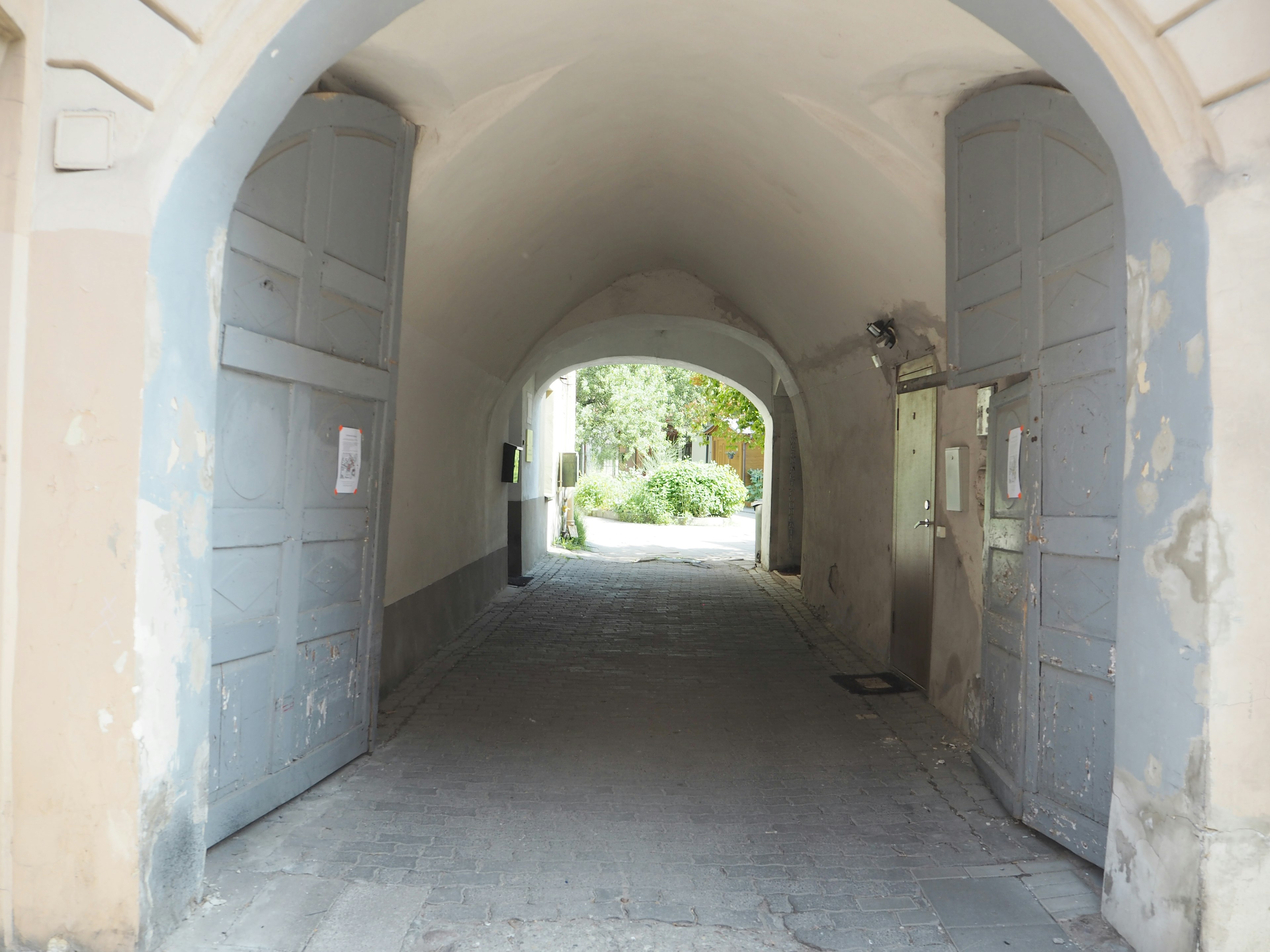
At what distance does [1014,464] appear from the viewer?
12.5 ft

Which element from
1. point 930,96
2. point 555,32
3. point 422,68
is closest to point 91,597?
point 422,68

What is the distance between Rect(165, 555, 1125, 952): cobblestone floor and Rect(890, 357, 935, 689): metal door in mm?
619

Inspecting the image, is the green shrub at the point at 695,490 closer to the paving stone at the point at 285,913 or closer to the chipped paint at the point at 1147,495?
the paving stone at the point at 285,913

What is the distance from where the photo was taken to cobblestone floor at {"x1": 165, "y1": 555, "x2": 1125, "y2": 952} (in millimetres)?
2859

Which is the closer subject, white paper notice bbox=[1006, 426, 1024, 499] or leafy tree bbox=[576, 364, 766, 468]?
white paper notice bbox=[1006, 426, 1024, 499]

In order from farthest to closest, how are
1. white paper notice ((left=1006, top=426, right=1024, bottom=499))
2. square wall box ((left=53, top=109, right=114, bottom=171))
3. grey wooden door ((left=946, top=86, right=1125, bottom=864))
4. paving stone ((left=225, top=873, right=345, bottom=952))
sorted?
white paper notice ((left=1006, top=426, right=1024, bottom=499)) < grey wooden door ((left=946, top=86, right=1125, bottom=864)) < paving stone ((left=225, top=873, right=345, bottom=952)) < square wall box ((left=53, top=109, right=114, bottom=171))

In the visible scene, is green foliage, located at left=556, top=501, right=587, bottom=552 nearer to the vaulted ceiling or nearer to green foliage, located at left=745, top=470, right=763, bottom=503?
the vaulted ceiling

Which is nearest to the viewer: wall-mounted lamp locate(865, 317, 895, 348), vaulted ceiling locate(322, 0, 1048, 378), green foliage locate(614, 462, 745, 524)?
vaulted ceiling locate(322, 0, 1048, 378)

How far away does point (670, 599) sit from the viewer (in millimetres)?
10477

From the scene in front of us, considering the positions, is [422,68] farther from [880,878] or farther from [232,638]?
[880,878]

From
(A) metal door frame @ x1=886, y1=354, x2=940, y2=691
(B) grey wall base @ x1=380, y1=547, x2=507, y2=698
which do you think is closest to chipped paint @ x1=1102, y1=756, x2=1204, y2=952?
(A) metal door frame @ x1=886, y1=354, x2=940, y2=691

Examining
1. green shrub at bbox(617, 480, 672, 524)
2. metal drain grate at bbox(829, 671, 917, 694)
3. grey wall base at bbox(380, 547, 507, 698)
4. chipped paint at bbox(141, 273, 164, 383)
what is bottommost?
metal drain grate at bbox(829, 671, 917, 694)

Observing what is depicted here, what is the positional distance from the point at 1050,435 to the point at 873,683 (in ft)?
10.7

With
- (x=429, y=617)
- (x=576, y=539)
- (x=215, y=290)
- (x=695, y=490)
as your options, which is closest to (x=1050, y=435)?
(x=215, y=290)
